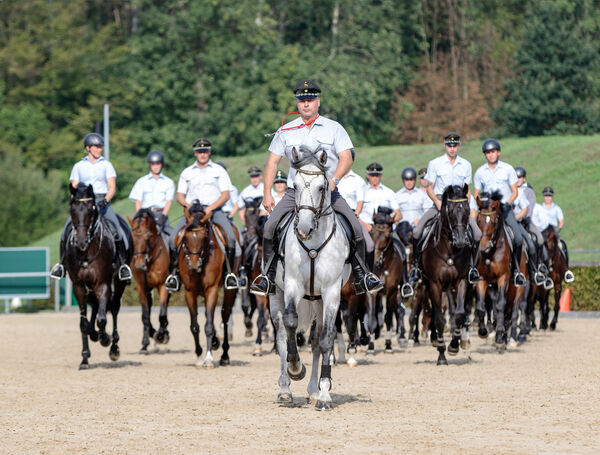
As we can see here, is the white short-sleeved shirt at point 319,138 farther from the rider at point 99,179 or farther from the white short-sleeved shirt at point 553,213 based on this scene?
the white short-sleeved shirt at point 553,213

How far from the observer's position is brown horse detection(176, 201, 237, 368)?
16.9 meters

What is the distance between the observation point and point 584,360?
1769 centimetres

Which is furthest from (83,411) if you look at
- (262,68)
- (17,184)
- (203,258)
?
(262,68)

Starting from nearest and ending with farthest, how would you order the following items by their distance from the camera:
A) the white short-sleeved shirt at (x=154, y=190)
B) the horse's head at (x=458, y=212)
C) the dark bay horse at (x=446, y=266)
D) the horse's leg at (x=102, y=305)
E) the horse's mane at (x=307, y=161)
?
1. the horse's mane at (x=307, y=161)
2. the horse's head at (x=458, y=212)
3. the dark bay horse at (x=446, y=266)
4. the horse's leg at (x=102, y=305)
5. the white short-sleeved shirt at (x=154, y=190)

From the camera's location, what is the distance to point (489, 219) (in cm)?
1884

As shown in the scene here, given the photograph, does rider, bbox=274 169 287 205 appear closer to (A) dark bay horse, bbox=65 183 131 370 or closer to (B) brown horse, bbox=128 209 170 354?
(B) brown horse, bbox=128 209 170 354

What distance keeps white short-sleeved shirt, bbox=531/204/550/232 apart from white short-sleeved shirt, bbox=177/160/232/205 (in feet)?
35.9

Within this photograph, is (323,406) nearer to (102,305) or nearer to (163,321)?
(102,305)

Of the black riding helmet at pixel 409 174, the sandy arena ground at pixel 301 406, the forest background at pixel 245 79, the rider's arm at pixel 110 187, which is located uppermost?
the forest background at pixel 245 79

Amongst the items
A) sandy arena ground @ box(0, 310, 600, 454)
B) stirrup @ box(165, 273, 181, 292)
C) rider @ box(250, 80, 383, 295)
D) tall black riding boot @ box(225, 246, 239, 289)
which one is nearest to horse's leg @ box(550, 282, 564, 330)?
sandy arena ground @ box(0, 310, 600, 454)

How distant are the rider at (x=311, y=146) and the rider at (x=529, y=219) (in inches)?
362

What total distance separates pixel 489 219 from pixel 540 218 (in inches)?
313

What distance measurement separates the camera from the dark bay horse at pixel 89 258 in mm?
16297

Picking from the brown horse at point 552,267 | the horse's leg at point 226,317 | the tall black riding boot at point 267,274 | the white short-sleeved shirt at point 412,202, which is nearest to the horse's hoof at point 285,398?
the tall black riding boot at point 267,274
